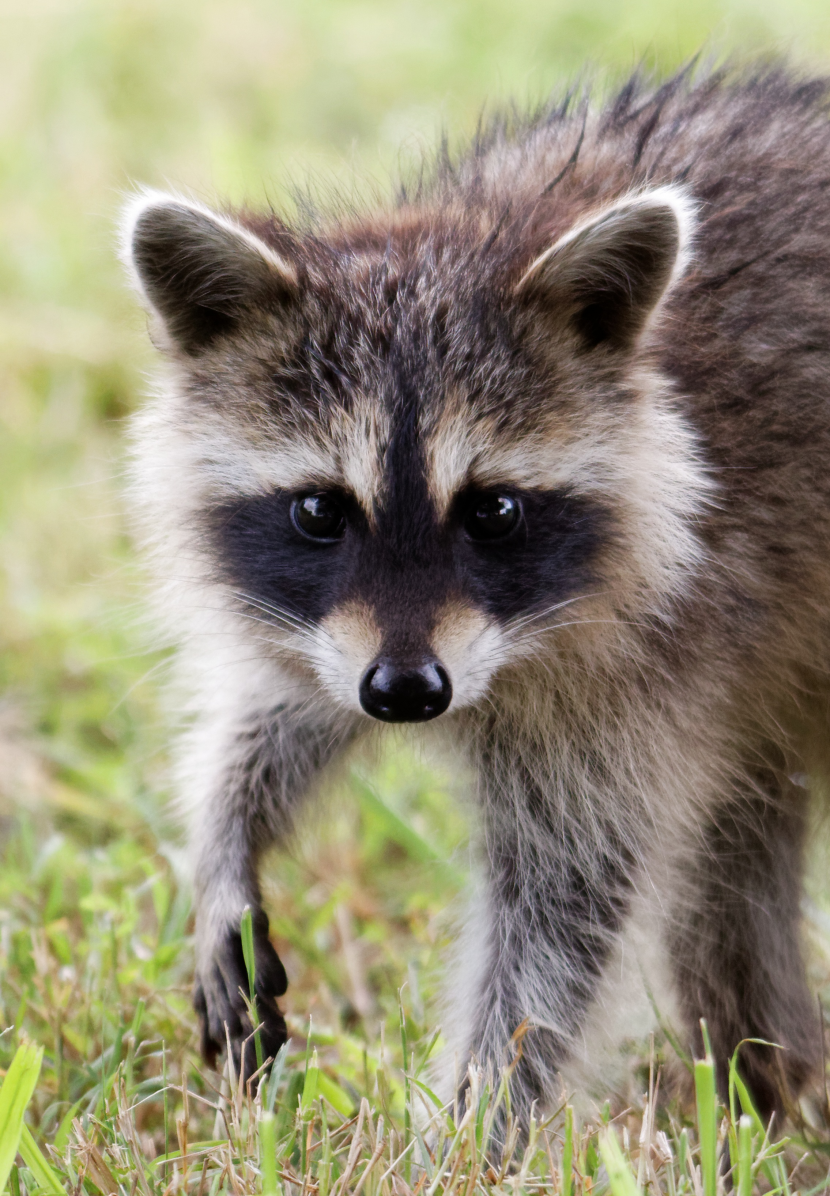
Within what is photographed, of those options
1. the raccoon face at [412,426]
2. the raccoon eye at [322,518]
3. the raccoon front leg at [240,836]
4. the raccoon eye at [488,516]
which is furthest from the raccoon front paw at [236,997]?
the raccoon eye at [488,516]

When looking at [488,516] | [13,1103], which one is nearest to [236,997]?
[13,1103]

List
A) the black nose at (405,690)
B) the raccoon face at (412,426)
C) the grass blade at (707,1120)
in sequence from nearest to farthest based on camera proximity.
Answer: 1. the grass blade at (707,1120)
2. the black nose at (405,690)
3. the raccoon face at (412,426)

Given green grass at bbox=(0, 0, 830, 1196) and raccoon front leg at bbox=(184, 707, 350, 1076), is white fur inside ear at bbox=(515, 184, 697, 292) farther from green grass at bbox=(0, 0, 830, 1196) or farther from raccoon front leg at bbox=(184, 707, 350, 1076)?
raccoon front leg at bbox=(184, 707, 350, 1076)

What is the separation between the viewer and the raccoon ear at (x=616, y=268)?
2.69 meters

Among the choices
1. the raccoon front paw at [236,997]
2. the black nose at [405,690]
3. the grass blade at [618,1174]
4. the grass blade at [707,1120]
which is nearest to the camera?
the grass blade at [618,1174]

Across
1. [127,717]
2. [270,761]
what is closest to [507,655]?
[270,761]

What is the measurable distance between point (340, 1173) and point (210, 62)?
6.91m

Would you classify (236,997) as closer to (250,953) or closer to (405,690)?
(250,953)

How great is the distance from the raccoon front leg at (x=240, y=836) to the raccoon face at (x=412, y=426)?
17.8 inches

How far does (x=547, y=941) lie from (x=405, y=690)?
80cm

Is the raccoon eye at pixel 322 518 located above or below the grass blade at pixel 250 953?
above

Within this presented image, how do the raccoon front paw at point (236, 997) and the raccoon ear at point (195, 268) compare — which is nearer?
the raccoon ear at point (195, 268)

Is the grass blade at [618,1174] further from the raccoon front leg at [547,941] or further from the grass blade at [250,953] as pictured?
the grass blade at [250,953]

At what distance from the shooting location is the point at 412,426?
2666 mm
